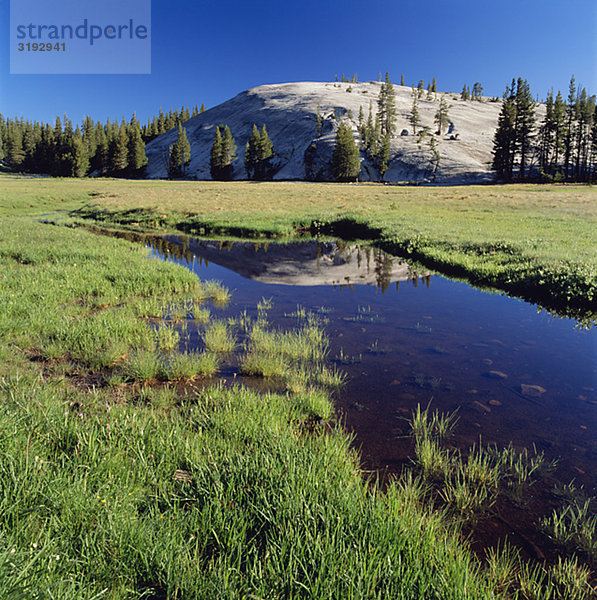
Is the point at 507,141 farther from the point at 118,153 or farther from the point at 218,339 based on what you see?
the point at 118,153

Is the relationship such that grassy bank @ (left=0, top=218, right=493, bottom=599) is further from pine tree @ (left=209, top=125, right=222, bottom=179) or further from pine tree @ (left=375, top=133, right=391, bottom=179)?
pine tree @ (left=209, top=125, right=222, bottom=179)

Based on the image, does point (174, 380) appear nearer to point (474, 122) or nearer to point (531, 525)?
point (531, 525)

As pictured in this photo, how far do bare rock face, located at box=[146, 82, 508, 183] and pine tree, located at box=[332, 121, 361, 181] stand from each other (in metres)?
9.51

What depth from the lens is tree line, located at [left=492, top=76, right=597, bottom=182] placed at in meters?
91.4

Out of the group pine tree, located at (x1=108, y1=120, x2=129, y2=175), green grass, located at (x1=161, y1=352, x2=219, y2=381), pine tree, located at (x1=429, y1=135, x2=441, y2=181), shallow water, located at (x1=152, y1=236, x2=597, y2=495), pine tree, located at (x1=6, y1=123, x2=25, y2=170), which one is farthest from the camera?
pine tree, located at (x1=6, y1=123, x2=25, y2=170)

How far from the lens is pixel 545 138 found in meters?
100

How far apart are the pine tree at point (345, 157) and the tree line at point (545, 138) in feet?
119

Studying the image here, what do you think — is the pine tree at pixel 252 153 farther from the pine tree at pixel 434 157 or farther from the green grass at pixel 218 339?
the green grass at pixel 218 339

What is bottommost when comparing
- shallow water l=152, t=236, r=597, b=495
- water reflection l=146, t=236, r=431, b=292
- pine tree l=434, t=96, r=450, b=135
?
shallow water l=152, t=236, r=597, b=495

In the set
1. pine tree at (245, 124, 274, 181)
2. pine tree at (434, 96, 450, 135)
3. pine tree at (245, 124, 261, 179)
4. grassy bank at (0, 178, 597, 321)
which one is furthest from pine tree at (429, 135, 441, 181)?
grassy bank at (0, 178, 597, 321)

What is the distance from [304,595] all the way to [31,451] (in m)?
2.67

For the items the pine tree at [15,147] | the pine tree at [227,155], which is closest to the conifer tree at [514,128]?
the pine tree at [227,155]

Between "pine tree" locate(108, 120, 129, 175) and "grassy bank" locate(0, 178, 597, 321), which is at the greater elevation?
"pine tree" locate(108, 120, 129, 175)

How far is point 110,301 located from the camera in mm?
10055
